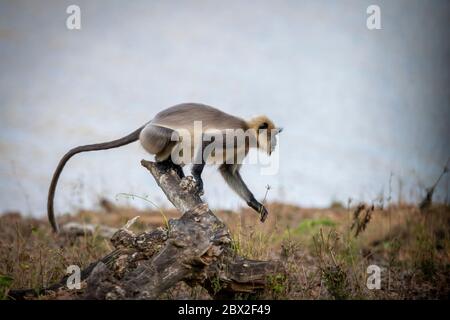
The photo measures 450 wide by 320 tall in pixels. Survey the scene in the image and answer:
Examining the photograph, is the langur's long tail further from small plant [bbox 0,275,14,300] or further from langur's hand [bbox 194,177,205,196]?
small plant [bbox 0,275,14,300]

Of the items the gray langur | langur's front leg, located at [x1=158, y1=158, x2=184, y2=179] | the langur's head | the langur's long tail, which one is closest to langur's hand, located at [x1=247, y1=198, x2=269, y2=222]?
the gray langur

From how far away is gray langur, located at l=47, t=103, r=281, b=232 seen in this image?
7762 mm

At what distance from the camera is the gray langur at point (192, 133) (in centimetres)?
776

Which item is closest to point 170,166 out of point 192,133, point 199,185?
point 199,185

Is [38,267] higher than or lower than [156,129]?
lower

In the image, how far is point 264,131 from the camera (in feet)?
27.0

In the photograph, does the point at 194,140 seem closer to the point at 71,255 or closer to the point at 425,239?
the point at 71,255

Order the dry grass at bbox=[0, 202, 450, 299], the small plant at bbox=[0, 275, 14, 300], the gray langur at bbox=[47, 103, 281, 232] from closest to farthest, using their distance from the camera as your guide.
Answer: the small plant at bbox=[0, 275, 14, 300], the dry grass at bbox=[0, 202, 450, 299], the gray langur at bbox=[47, 103, 281, 232]

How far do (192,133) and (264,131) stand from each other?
3.73 ft

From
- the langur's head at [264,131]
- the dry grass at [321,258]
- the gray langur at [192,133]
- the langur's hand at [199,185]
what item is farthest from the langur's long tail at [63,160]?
the langur's head at [264,131]
